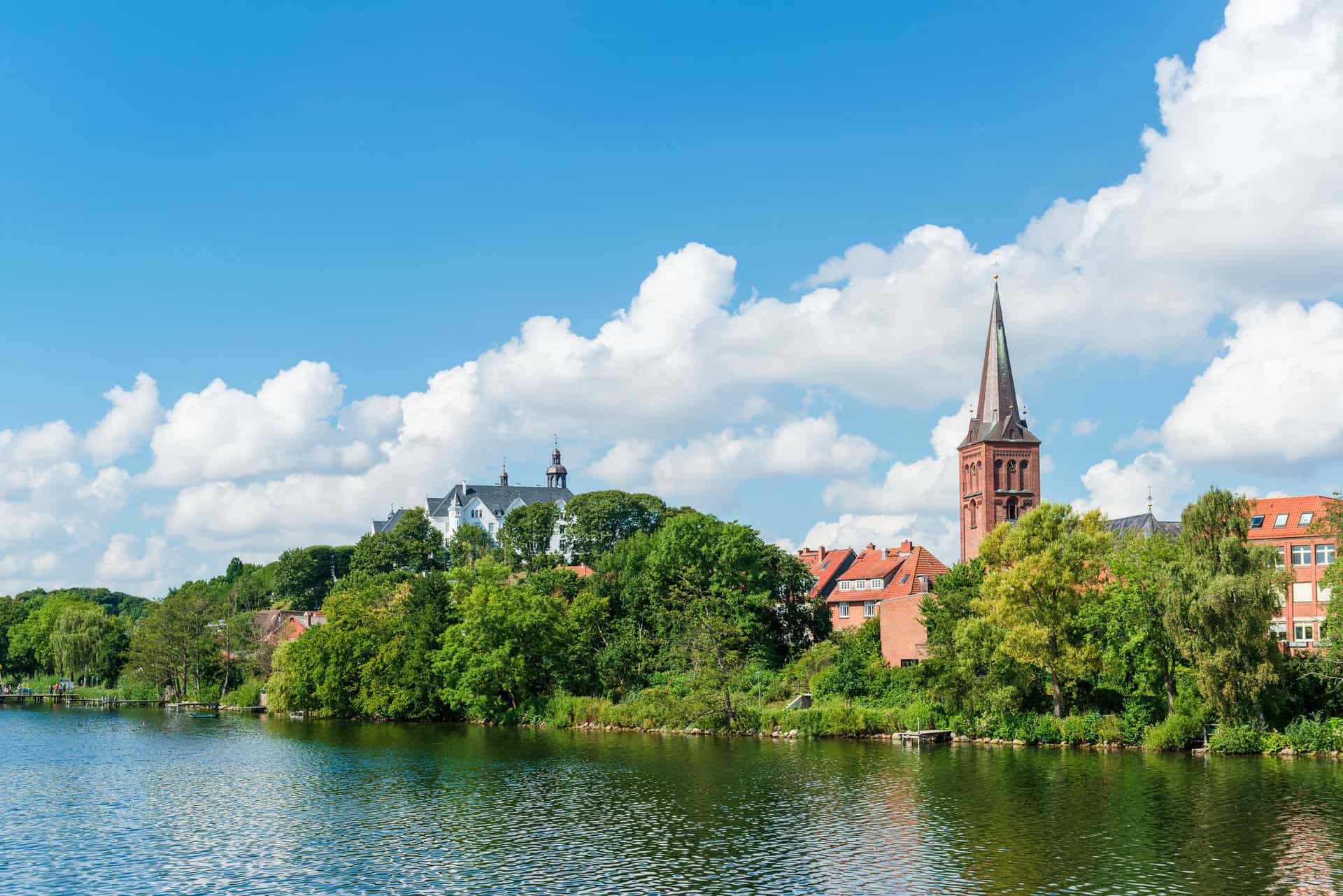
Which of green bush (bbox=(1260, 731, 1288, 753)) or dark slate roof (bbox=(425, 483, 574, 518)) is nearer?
green bush (bbox=(1260, 731, 1288, 753))

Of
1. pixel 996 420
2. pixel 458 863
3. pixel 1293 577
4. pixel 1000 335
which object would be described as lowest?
pixel 458 863

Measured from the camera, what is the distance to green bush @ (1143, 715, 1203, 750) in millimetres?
58375

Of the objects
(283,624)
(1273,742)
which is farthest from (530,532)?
(1273,742)

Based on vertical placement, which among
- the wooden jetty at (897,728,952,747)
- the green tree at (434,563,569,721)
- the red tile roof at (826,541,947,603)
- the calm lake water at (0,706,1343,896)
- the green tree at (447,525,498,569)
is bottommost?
the calm lake water at (0,706,1343,896)

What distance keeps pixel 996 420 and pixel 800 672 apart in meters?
49.8

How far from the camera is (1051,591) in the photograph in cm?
6419

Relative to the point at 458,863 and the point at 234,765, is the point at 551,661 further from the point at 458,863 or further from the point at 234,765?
the point at 458,863

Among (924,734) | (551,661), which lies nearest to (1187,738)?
(924,734)

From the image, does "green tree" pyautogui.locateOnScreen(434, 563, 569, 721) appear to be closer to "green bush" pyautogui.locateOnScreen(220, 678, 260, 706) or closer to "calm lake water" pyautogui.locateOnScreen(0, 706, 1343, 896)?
"calm lake water" pyautogui.locateOnScreen(0, 706, 1343, 896)

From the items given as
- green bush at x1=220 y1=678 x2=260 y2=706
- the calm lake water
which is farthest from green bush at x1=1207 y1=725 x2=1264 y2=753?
green bush at x1=220 y1=678 x2=260 y2=706

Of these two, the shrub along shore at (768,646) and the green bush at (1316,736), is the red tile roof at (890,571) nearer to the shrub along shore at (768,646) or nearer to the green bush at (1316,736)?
the shrub along shore at (768,646)

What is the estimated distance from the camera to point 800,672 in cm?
7956

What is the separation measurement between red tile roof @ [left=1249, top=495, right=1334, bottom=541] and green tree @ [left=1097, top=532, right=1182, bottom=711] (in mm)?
20573

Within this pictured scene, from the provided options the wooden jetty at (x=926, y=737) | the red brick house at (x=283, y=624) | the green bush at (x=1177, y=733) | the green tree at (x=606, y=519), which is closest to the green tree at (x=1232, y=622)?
the green bush at (x=1177, y=733)
